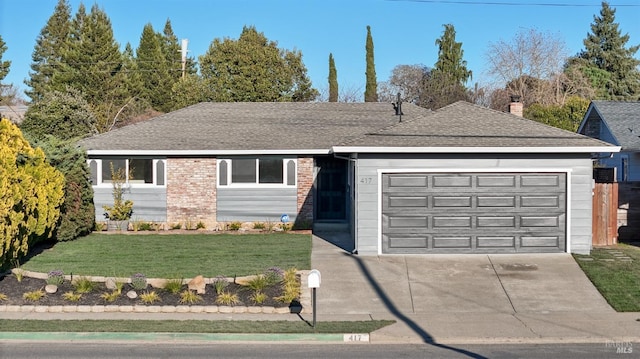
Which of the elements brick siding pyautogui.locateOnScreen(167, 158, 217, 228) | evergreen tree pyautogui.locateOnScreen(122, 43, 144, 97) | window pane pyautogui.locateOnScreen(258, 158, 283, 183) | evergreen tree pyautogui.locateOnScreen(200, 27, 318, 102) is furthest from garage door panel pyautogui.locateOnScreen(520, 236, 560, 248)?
evergreen tree pyautogui.locateOnScreen(122, 43, 144, 97)

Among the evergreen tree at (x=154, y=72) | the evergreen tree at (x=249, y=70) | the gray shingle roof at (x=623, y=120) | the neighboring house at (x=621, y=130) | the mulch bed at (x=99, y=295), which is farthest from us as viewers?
the evergreen tree at (x=154, y=72)

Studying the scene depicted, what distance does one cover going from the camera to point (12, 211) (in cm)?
1423

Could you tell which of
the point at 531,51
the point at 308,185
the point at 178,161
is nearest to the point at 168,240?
the point at 178,161

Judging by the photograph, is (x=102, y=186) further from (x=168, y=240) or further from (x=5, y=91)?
(x=5, y=91)

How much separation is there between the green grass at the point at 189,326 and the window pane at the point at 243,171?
9.97 meters

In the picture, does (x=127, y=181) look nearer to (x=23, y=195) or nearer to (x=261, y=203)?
(x=261, y=203)

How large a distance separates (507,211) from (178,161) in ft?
33.9

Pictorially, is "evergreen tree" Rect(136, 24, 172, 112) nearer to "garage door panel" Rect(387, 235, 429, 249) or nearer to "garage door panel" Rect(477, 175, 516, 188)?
"garage door panel" Rect(387, 235, 429, 249)

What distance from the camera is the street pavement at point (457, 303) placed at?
34.9 feet

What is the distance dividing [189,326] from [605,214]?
11685mm

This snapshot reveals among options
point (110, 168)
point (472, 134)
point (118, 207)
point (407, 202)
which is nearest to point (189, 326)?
point (407, 202)

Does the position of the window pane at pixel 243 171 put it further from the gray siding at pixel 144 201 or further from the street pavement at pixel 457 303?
the street pavement at pixel 457 303

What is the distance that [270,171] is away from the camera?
2106 centimetres

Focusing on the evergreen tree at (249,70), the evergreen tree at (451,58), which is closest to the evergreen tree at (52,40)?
the evergreen tree at (249,70)
